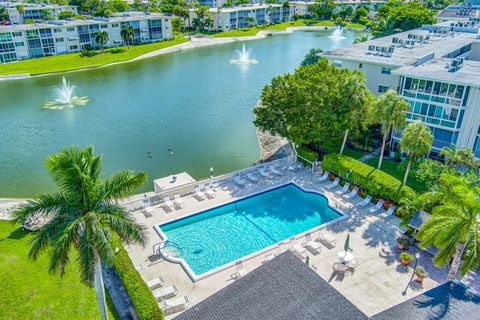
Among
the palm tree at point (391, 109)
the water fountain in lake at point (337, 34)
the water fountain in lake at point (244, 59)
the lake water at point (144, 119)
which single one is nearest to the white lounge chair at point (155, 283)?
the lake water at point (144, 119)

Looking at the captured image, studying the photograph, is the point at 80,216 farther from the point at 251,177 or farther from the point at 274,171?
the point at 274,171

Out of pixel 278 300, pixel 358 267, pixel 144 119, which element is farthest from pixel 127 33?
pixel 278 300

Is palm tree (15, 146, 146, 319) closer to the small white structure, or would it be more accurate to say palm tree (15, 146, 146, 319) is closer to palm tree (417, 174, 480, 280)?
palm tree (417, 174, 480, 280)

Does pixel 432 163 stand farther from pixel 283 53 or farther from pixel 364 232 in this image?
pixel 283 53

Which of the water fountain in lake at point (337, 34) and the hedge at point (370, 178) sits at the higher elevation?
the water fountain in lake at point (337, 34)

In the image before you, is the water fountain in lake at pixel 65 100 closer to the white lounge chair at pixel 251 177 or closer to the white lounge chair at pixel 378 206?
the white lounge chair at pixel 251 177

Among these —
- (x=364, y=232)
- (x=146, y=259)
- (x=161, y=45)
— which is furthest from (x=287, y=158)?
(x=161, y=45)
